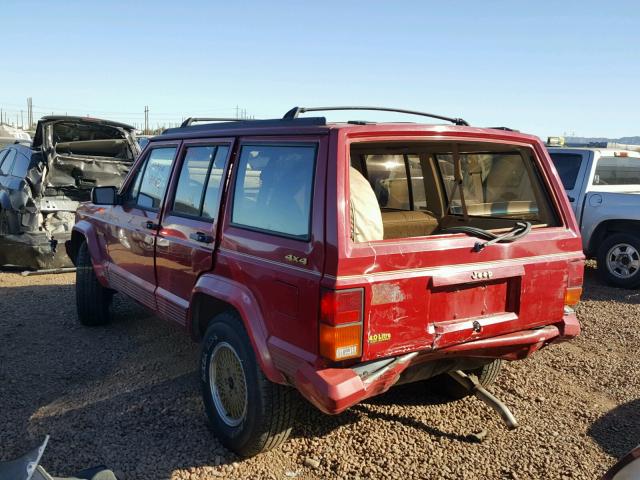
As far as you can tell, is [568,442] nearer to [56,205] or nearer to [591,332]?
[591,332]

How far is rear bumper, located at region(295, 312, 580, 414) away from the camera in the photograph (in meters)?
2.65

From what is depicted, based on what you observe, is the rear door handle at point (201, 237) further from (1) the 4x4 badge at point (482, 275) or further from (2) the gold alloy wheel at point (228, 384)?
(1) the 4x4 badge at point (482, 275)

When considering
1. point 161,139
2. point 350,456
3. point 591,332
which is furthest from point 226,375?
point 591,332

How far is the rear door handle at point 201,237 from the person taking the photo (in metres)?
3.52

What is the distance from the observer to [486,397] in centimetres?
368

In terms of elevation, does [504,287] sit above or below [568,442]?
above

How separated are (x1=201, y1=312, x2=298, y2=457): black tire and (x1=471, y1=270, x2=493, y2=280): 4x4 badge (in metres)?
1.16

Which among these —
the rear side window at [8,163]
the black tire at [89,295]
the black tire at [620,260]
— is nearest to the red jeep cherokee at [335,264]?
the black tire at [89,295]

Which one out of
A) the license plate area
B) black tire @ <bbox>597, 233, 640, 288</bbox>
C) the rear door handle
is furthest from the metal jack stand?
black tire @ <bbox>597, 233, 640, 288</bbox>

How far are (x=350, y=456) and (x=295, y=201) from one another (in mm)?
1543

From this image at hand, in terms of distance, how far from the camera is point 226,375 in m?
3.47

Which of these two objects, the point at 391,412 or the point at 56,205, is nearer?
the point at 391,412

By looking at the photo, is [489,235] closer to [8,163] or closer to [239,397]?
[239,397]

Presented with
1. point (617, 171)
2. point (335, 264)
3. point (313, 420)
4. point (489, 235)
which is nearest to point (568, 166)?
point (617, 171)
